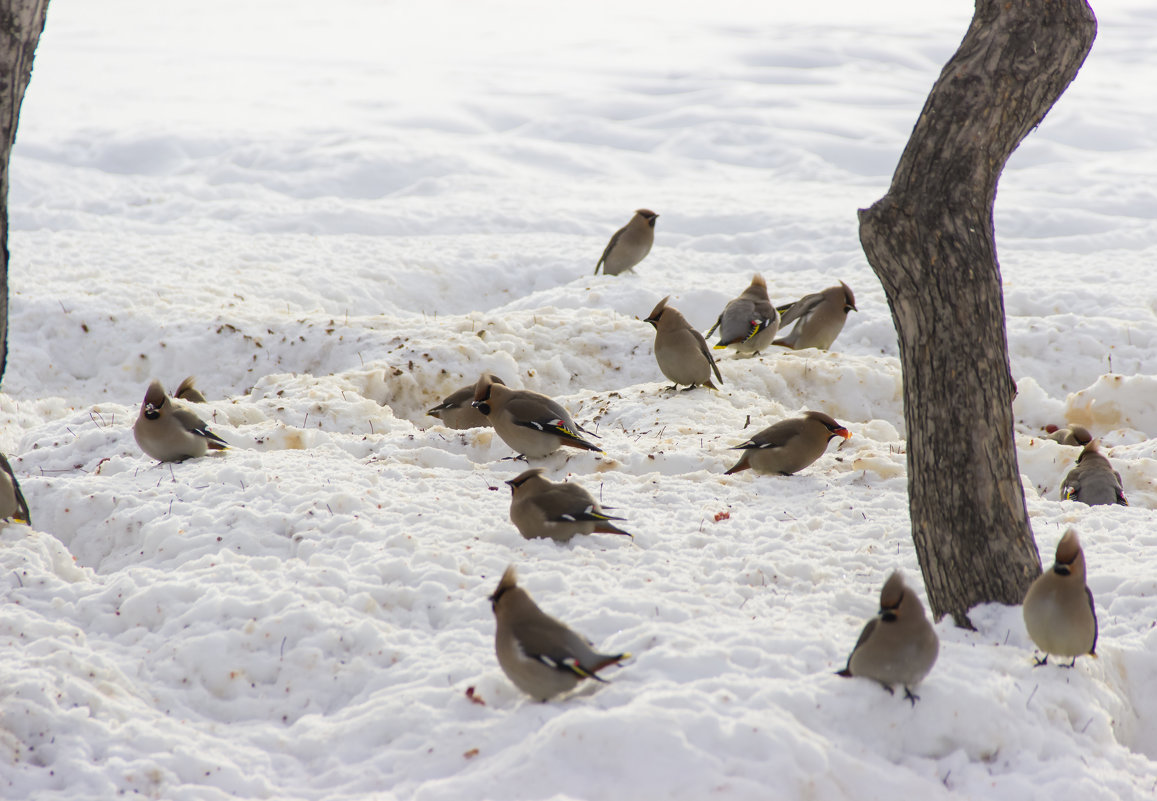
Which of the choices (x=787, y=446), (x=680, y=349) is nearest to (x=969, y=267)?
(x=787, y=446)

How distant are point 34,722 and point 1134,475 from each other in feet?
26.1

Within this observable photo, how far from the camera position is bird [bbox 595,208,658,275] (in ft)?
46.7

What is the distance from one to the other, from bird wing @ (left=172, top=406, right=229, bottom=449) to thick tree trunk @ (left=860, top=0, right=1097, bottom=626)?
503 cm

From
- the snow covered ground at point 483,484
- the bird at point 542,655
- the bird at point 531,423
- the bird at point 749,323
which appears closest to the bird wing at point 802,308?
the bird at point 749,323

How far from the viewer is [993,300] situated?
15.9 feet

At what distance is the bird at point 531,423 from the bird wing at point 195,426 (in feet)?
6.86

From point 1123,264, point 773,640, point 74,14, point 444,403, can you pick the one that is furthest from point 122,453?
point 74,14

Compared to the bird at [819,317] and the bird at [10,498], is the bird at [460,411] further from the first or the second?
the bird at [819,317]

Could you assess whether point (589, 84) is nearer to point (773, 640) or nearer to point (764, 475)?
point (764, 475)

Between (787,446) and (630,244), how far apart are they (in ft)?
24.8

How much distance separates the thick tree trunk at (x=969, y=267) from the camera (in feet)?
15.6

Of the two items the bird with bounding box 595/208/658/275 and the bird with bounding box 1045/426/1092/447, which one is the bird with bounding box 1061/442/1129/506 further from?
the bird with bounding box 595/208/658/275

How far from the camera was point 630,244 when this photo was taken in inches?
568

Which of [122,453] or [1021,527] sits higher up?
[1021,527]
